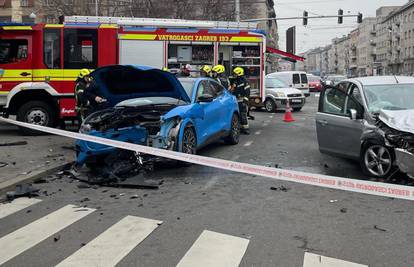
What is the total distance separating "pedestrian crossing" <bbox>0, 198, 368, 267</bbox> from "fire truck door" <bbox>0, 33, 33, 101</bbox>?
7.54 meters

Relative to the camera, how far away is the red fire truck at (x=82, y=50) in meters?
12.6

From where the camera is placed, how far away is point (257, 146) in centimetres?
1102

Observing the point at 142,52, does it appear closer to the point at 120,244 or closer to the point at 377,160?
the point at 377,160

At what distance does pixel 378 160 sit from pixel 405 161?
3.03 feet

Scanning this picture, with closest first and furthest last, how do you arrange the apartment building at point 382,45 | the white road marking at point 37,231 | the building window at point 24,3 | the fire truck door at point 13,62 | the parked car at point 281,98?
the white road marking at point 37,231 < the fire truck door at point 13,62 < the parked car at point 281,98 < the building window at point 24,3 < the apartment building at point 382,45

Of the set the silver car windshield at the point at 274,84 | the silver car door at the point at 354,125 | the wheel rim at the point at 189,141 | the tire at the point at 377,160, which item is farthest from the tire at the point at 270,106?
the tire at the point at 377,160

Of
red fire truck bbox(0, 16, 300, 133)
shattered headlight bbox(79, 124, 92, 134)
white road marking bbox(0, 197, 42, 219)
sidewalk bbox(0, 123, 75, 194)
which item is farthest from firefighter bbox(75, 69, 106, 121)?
→ white road marking bbox(0, 197, 42, 219)

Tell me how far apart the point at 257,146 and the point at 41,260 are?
23.9 ft

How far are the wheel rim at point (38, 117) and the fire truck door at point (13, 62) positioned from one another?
75cm

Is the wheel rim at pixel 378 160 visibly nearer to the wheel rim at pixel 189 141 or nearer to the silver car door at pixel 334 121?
the silver car door at pixel 334 121

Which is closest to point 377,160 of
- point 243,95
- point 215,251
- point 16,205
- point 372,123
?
point 372,123

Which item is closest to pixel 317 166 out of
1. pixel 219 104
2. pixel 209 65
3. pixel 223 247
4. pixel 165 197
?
pixel 219 104

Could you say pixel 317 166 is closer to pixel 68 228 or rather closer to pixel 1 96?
pixel 68 228

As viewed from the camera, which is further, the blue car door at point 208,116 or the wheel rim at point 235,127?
the wheel rim at point 235,127
